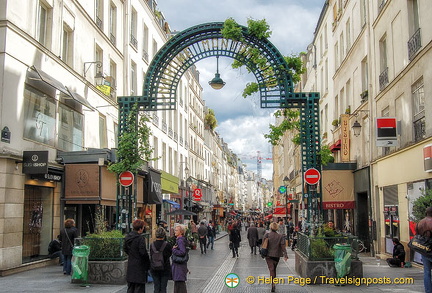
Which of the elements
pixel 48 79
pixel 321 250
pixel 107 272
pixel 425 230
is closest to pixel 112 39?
pixel 48 79

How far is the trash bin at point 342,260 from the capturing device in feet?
37.9

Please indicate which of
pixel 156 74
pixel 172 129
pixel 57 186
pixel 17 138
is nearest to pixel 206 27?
pixel 156 74

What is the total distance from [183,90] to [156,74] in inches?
1126

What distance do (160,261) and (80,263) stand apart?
375cm

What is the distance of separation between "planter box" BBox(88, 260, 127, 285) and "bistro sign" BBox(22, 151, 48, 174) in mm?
4050

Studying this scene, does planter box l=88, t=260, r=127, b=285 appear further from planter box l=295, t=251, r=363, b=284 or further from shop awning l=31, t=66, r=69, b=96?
shop awning l=31, t=66, r=69, b=96

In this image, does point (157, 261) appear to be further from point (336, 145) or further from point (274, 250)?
point (336, 145)

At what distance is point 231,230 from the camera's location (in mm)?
22469

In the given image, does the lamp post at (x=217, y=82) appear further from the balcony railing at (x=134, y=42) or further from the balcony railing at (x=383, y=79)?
the balcony railing at (x=134, y=42)

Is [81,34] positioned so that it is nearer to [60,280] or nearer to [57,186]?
[57,186]

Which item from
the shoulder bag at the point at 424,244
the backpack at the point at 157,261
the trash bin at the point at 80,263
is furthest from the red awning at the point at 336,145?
the backpack at the point at 157,261

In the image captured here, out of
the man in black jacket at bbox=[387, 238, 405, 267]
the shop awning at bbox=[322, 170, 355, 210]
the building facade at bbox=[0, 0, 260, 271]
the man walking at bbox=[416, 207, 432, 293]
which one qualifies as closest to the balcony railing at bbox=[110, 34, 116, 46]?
the building facade at bbox=[0, 0, 260, 271]

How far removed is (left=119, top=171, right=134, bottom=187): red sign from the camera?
48.6 feet

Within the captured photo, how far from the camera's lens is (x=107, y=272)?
12.3m
